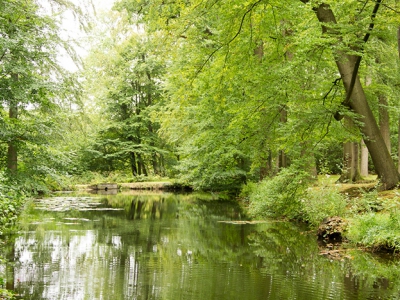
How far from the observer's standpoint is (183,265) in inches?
299

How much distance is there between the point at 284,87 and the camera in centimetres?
1145

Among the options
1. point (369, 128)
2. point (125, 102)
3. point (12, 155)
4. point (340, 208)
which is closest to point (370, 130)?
point (369, 128)

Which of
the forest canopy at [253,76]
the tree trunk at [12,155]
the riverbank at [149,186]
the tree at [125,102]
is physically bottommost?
the tree trunk at [12,155]

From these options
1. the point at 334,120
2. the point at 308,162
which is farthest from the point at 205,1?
the point at 308,162

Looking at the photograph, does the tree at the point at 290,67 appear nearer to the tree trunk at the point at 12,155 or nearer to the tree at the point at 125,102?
the tree trunk at the point at 12,155

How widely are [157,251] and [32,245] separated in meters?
2.67

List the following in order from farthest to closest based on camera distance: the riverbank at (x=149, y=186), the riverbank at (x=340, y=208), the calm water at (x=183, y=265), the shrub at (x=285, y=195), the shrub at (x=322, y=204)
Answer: the riverbank at (x=149, y=186), the shrub at (x=285, y=195), the shrub at (x=322, y=204), the riverbank at (x=340, y=208), the calm water at (x=183, y=265)

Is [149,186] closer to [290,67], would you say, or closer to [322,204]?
[322,204]

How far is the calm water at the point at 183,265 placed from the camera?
19.6 feet

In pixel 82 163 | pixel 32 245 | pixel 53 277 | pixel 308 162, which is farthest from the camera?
pixel 82 163

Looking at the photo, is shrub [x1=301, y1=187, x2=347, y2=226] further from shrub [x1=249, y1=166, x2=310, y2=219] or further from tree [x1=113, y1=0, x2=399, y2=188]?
tree [x1=113, y1=0, x2=399, y2=188]

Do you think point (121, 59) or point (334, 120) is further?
point (121, 59)

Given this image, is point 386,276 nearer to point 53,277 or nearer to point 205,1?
point 53,277

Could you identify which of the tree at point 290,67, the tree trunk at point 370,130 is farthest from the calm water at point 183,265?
the tree at point 290,67
